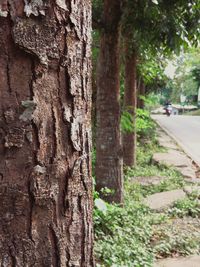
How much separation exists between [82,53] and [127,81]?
8.03m

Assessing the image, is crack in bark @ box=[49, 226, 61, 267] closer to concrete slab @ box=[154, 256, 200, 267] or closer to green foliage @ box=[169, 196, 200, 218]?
concrete slab @ box=[154, 256, 200, 267]

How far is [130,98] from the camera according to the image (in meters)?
9.32

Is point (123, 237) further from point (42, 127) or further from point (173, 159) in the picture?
point (173, 159)

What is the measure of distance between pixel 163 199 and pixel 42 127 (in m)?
6.08

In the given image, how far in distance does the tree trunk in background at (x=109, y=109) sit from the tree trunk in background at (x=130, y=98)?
115 inches

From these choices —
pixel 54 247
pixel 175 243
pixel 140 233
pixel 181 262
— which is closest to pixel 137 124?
pixel 140 233

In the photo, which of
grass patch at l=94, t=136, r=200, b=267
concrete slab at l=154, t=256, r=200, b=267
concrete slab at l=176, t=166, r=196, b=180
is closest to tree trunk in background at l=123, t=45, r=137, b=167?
concrete slab at l=176, t=166, r=196, b=180

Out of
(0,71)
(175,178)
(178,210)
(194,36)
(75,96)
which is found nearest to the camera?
(0,71)

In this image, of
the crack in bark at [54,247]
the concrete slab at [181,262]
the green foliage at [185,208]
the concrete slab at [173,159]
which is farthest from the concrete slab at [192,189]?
the crack in bark at [54,247]

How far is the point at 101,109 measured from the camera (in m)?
5.85

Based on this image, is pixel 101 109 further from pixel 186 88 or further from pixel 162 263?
pixel 186 88

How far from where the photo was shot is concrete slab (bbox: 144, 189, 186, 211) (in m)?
6.61

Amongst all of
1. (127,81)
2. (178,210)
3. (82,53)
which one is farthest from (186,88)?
(82,53)

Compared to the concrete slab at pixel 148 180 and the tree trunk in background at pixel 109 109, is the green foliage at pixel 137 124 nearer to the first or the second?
the concrete slab at pixel 148 180
